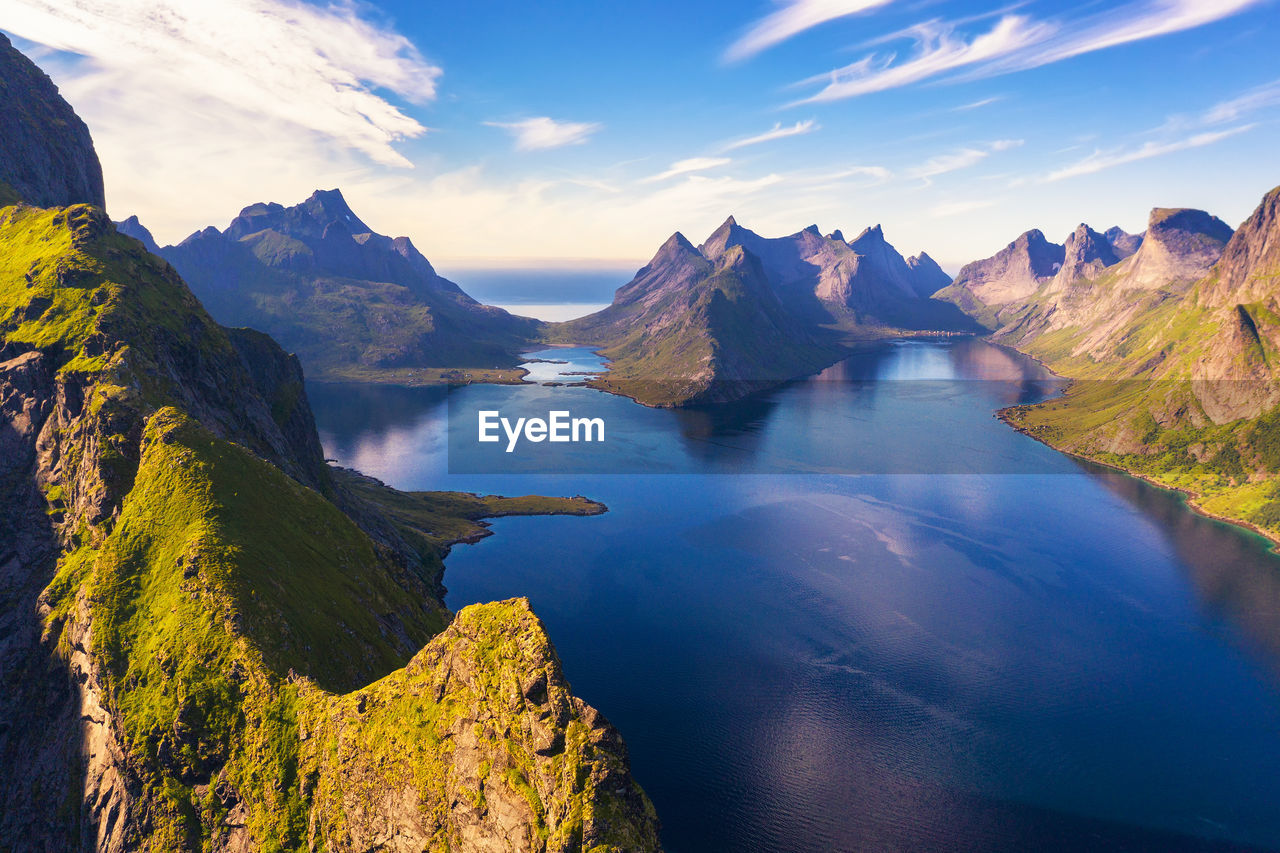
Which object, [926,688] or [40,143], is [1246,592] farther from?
[40,143]

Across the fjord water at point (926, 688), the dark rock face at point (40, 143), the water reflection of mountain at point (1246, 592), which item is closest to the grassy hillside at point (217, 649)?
the fjord water at point (926, 688)

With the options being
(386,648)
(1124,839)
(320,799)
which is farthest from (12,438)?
(1124,839)

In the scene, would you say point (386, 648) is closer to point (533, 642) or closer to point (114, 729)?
point (114, 729)

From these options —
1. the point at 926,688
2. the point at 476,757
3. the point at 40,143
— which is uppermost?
the point at 40,143

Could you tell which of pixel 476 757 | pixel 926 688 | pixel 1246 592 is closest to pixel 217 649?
pixel 476 757

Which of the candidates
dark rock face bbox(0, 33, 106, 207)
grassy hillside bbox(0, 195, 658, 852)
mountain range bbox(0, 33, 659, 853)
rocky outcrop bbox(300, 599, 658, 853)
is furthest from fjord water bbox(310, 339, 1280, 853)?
dark rock face bbox(0, 33, 106, 207)

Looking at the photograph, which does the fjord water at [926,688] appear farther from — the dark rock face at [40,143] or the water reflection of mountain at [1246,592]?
the dark rock face at [40,143]

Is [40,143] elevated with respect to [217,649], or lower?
elevated

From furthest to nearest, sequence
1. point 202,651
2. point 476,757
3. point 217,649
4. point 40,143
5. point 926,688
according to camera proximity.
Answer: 1. point 40,143
2. point 926,688
3. point 217,649
4. point 202,651
5. point 476,757
